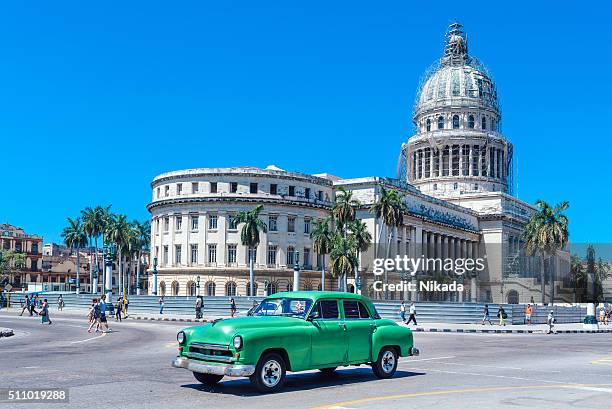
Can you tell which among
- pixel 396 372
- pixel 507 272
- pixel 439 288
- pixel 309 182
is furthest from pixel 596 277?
pixel 396 372

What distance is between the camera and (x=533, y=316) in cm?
5444

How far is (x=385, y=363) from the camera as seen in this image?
16.1 meters

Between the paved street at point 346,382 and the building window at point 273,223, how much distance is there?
64.7m

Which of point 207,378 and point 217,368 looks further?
point 207,378

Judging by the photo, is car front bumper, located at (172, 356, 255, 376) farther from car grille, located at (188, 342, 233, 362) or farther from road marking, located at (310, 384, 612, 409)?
road marking, located at (310, 384, 612, 409)

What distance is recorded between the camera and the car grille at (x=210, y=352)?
518 inches

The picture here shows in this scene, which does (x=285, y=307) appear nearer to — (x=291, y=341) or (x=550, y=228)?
(x=291, y=341)

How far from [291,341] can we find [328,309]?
1.54 meters

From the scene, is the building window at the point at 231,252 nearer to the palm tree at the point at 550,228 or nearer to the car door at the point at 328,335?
the palm tree at the point at 550,228

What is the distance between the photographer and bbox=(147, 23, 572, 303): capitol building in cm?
8794

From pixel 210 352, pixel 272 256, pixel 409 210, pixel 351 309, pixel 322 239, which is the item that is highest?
pixel 409 210

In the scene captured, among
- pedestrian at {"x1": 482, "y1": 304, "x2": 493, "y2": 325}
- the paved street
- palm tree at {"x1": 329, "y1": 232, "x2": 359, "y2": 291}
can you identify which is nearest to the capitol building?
palm tree at {"x1": 329, "y1": 232, "x2": 359, "y2": 291}

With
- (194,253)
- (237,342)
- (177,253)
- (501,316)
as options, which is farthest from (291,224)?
(237,342)

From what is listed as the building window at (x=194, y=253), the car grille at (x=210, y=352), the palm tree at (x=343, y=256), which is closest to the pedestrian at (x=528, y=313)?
the palm tree at (x=343, y=256)
